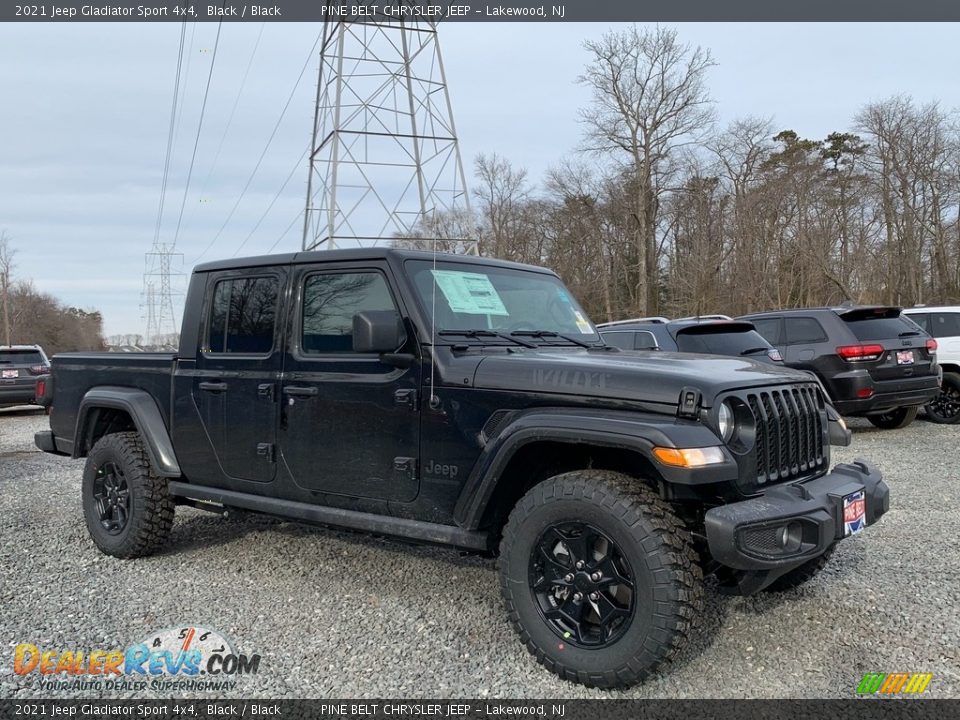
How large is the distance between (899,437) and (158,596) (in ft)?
30.3

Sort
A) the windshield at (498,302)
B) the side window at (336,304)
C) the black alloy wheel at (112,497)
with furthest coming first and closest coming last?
the black alloy wheel at (112,497) < the side window at (336,304) < the windshield at (498,302)

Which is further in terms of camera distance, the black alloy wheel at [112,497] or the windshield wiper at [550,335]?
the black alloy wheel at [112,497]

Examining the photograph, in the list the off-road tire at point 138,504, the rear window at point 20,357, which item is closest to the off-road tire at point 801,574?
the off-road tire at point 138,504

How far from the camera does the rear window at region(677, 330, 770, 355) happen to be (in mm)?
8875

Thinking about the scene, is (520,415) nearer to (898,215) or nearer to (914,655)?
(914,655)

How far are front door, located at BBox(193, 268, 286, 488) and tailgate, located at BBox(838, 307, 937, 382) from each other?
25.5ft

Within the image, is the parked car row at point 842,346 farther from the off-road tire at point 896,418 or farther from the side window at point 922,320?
the side window at point 922,320

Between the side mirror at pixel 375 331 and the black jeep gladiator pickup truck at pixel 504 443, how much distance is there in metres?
0.01

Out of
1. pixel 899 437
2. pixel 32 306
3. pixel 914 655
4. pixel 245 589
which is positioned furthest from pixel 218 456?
pixel 32 306

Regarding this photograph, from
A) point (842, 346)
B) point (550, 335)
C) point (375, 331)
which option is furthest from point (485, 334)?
point (842, 346)

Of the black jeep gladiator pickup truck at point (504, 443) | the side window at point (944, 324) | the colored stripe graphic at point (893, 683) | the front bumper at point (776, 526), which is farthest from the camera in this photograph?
the side window at point (944, 324)

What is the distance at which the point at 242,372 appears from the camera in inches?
175

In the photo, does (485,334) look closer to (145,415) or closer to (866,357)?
(145,415)

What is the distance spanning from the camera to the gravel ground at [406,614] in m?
3.24
